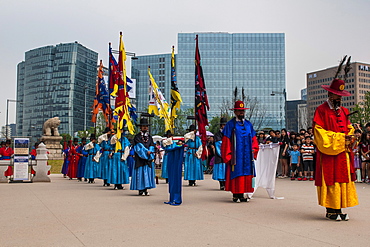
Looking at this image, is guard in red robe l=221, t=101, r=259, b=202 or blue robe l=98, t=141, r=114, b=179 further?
blue robe l=98, t=141, r=114, b=179

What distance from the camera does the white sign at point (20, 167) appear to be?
1759 centimetres

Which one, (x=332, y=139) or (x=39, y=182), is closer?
(x=332, y=139)

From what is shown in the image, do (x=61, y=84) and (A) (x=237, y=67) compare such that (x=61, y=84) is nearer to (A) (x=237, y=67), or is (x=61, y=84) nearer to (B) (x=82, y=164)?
(A) (x=237, y=67)

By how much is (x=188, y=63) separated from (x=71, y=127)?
35009 mm

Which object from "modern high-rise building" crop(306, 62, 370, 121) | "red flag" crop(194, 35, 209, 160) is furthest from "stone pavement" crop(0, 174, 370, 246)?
"modern high-rise building" crop(306, 62, 370, 121)

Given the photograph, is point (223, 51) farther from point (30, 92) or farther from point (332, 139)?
point (332, 139)

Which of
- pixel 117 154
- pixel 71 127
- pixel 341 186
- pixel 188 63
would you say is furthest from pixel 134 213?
pixel 71 127

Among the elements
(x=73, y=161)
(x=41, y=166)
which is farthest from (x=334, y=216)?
(x=73, y=161)

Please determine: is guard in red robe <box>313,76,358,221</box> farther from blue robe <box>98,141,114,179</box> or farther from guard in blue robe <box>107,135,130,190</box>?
blue robe <box>98,141,114,179</box>

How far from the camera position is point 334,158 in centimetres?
700

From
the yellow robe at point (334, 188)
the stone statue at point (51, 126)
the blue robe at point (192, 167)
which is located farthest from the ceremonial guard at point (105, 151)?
the stone statue at point (51, 126)

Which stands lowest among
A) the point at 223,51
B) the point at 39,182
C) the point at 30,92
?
the point at 39,182

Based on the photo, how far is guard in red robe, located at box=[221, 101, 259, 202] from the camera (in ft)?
30.7

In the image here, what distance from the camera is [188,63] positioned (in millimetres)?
104812
